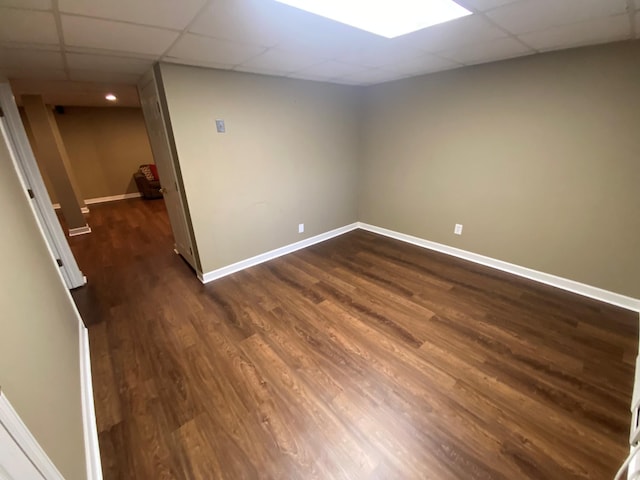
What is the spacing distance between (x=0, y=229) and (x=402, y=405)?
2.13 metres

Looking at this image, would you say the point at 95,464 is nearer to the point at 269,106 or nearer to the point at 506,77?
the point at 269,106

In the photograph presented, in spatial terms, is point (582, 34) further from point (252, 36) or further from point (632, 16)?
point (252, 36)

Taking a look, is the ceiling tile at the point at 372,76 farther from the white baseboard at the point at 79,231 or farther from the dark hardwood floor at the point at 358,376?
the white baseboard at the point at 79,231

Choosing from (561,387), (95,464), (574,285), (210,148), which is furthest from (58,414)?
(574,285)

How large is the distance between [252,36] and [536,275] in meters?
3.40

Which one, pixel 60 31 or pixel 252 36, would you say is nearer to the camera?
pixel 60 31

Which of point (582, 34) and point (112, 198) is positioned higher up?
point (582, 34)

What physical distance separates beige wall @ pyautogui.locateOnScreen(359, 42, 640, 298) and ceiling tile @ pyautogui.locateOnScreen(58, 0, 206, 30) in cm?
267

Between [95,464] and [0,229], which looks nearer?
[0,229]

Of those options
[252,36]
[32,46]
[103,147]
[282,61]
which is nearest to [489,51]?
[282,61]

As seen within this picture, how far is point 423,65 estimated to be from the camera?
260 cm

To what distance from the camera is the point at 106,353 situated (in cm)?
202

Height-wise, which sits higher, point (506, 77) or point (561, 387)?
point (506, 77)

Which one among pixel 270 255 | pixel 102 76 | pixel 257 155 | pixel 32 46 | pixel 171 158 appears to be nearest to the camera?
pixel 32 46
